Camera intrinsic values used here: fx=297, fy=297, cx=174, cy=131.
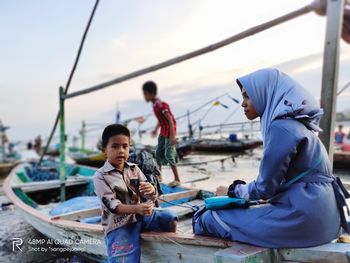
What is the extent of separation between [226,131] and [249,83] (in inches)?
546

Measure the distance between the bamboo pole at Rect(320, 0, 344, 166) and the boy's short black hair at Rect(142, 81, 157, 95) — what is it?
2852mm

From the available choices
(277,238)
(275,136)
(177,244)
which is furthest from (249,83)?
(177,244)

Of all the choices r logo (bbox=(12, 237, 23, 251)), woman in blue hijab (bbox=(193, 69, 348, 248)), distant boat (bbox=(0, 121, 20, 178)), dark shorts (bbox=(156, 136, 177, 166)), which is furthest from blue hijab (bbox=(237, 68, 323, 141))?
distant boat (bbox=(0, 121, 20, 178))

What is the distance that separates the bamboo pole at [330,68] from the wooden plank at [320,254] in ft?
3.08

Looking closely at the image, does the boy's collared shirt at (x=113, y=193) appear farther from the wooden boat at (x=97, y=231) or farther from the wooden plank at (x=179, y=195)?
the wooden plank at (x=179, y=195)

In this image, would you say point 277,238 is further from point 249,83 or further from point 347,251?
point 249,83

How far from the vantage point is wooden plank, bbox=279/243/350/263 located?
164cm

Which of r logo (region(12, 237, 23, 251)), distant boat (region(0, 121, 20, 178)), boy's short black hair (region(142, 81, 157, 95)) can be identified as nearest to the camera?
r logo (region(12, 237, 23, 251))

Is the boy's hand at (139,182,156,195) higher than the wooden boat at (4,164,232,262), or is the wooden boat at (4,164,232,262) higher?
the boy's hand at (139,182,156,195)

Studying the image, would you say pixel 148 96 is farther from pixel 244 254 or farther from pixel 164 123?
pixel 244 254

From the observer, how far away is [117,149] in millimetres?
2281

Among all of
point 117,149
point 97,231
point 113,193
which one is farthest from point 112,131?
point 97,231

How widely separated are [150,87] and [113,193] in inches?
112

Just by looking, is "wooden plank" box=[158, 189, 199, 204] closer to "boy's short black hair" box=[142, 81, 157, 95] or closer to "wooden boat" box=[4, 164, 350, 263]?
"wooden boat" box=[4, 164, 350, 263]
